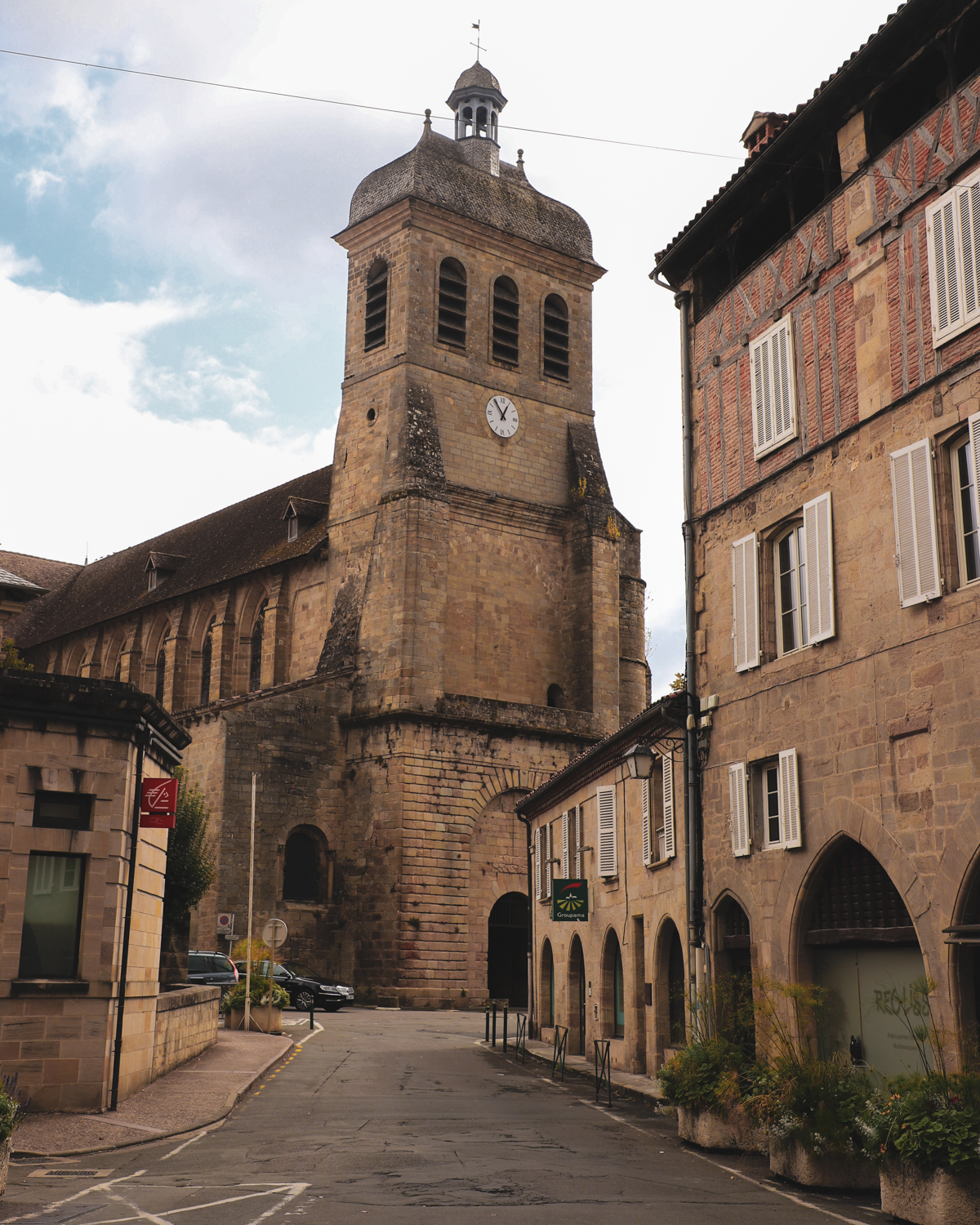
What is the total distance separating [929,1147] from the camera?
9.20m

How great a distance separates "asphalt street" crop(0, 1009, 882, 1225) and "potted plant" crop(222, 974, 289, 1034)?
26.8ft

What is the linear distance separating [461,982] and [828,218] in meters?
24.0

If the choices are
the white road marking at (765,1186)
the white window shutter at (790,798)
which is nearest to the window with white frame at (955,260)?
the white window shutter at (790,798)

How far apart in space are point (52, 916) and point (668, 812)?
8193 mm

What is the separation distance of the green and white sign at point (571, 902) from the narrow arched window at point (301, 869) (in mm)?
16046

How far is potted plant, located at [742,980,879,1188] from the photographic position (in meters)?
10.7

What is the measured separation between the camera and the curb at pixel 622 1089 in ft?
50.0

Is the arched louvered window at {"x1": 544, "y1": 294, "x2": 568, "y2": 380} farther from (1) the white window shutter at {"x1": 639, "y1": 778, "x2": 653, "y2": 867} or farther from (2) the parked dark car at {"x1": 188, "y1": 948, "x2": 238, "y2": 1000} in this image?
(1) the white window shutter at {"x1": 639, "y1": 778, "x2": 653, "y2": 867}

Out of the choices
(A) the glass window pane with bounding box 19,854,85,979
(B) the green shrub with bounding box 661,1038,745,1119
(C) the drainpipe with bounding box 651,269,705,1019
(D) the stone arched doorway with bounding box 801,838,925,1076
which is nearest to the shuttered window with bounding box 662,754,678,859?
(C) the drainpipe with bounding box 651,269,705,1019

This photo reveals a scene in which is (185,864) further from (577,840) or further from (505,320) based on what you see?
(505,320)

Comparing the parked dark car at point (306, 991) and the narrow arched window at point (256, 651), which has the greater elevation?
the narrow arched window at point (256, 651)

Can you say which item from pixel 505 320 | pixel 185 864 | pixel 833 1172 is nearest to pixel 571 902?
pixel 833 1172

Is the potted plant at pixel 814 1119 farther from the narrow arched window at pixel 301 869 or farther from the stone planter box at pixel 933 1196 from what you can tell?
the narrow arched window at pixel 301 869

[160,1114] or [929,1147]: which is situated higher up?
[929,1147]
